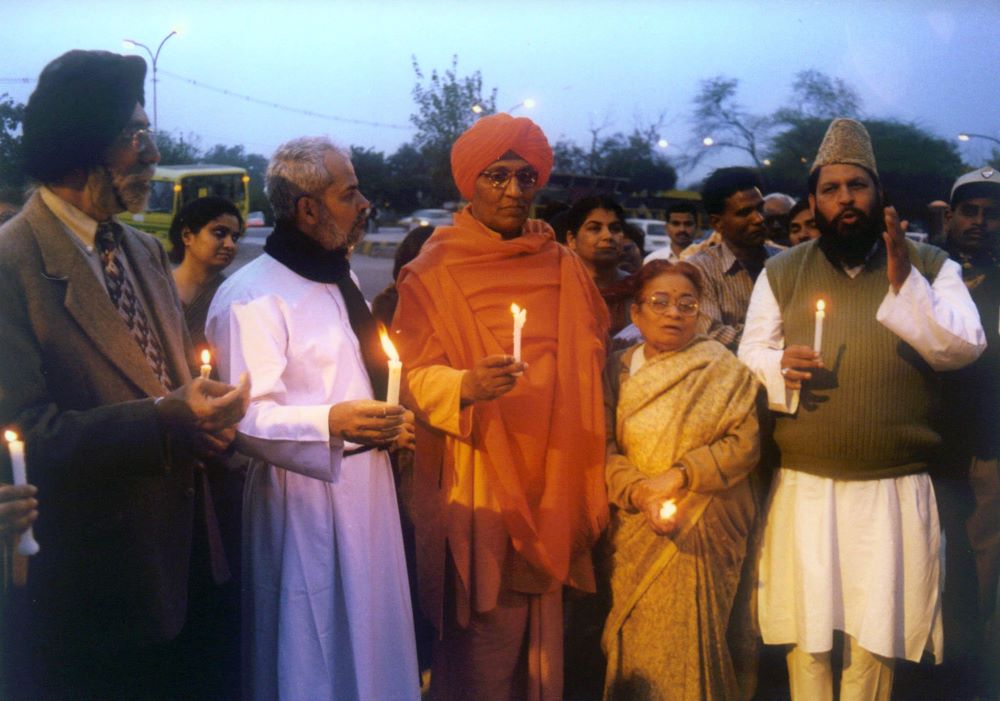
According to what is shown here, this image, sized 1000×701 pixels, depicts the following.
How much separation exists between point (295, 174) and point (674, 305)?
1.52 metres

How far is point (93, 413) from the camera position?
2.36m

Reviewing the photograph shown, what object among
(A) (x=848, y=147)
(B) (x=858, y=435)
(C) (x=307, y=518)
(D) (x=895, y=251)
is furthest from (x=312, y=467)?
(A) (x=848, y=147)

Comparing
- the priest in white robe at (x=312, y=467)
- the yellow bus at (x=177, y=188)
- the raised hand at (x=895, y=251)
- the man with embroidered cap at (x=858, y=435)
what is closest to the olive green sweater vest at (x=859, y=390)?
the man with embroidered cap at (x=858, y=435)

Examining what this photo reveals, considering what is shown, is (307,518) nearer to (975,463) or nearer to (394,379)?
(394,379)

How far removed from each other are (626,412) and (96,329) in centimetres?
202

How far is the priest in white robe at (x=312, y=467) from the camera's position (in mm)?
2992

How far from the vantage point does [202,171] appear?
27.0 m

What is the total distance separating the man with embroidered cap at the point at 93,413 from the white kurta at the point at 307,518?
37 centimetres

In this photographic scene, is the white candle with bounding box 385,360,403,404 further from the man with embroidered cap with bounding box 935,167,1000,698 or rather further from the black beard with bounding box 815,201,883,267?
the man with embroidered cap with bounding box 935,167,1000,698

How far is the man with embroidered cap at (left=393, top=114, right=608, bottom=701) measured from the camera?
341 centimetres

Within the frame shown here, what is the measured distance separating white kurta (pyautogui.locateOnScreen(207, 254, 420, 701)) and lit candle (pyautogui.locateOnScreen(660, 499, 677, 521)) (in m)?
0.95

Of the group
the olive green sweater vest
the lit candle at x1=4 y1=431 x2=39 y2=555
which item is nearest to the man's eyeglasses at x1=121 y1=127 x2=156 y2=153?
the lit candle at x1=4 y1=431 x2=39 y2=555

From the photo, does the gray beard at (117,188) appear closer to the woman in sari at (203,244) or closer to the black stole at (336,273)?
the black stole at (336,273)

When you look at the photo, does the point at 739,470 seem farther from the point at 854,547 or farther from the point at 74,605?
the point at 74,605
